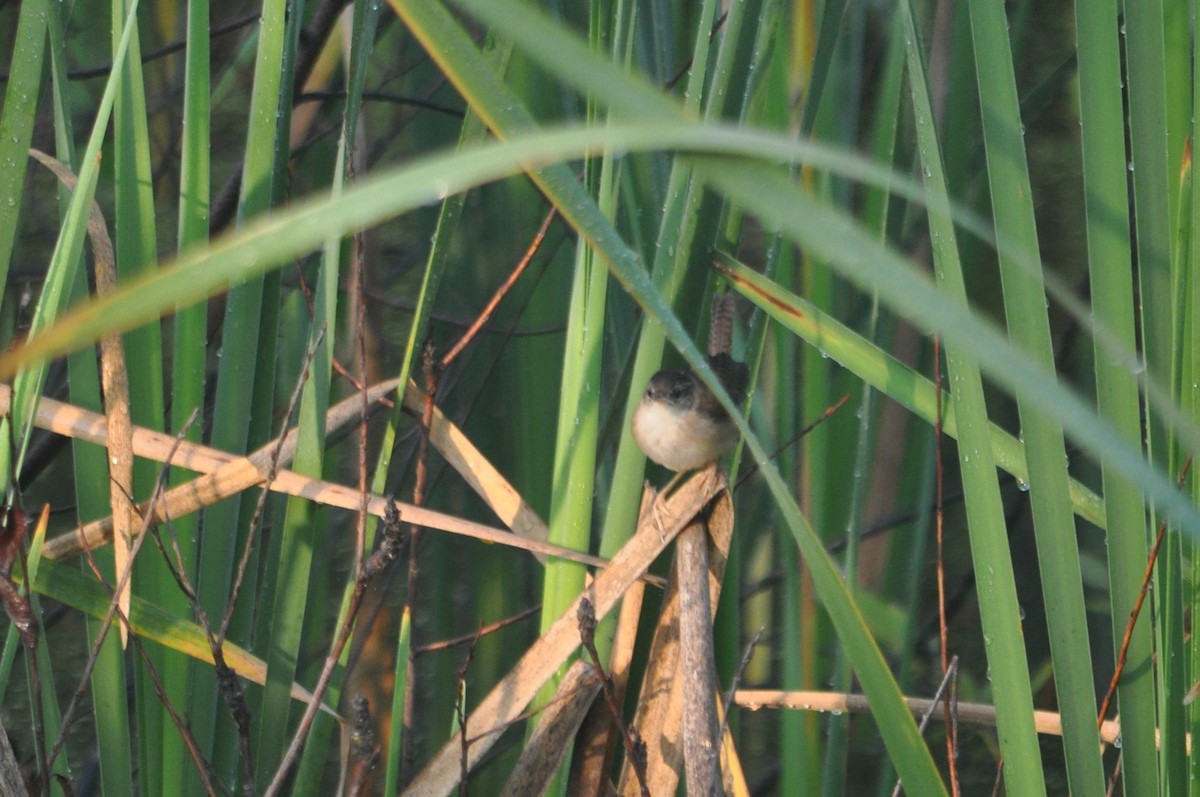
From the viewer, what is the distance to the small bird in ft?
4.17

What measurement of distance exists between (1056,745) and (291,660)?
204cm

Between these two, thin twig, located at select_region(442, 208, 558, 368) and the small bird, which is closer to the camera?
thin twig, located at select_region(442, 208, 558, 368)

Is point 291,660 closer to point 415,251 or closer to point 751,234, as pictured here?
point 415,251

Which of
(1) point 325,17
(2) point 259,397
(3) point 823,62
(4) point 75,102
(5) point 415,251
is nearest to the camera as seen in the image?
(3) point 823,62

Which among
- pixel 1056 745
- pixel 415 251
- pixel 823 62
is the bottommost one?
pixel 1056 745

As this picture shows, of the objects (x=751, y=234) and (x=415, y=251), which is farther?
(x=751, y=234)

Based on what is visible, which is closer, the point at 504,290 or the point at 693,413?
the point at 504,290

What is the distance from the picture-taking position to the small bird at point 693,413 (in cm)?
127

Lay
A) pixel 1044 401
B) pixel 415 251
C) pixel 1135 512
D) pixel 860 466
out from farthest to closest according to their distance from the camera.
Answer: pixel 415 251 → pixel 860 466 → pixel 1135 512 → pixel 1044 401

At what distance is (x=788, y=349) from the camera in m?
1.38

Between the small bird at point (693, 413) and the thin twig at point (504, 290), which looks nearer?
the thin twig at point (504, 290)

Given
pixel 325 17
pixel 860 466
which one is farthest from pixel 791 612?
pixel 325 17

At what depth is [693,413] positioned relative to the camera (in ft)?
5.20

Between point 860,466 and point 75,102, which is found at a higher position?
point 75,102
